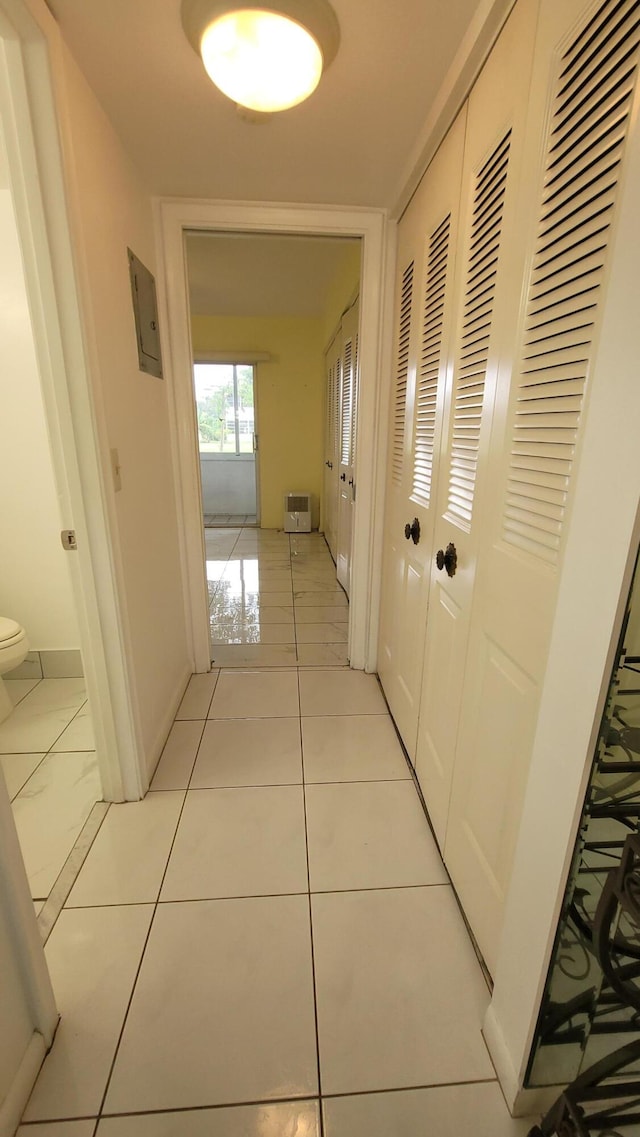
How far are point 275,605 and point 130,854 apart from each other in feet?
6.78

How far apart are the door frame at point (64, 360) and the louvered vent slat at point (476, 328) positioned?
1027 millimetres

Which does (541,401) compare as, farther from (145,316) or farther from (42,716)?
(42,716)

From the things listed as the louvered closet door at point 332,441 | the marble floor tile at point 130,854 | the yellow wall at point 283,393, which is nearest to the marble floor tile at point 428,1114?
the marble floor tile at point 130,854

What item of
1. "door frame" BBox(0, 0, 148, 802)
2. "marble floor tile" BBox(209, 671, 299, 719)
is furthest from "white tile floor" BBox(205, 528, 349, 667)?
"door frame" BBox(0, 0, 148, 802)

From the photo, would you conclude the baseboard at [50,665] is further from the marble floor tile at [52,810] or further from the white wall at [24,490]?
the marble floor tile at [52,810]

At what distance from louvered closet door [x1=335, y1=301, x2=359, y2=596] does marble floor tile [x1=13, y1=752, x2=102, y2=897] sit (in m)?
1.75

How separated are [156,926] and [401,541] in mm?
1492

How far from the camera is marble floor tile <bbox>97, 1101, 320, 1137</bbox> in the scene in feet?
2.74

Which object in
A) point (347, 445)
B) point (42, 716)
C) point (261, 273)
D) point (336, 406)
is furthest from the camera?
point (336, 406)

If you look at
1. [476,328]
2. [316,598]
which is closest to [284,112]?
[476,328]

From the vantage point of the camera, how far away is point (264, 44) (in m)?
1.00

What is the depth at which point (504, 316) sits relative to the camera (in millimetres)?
964

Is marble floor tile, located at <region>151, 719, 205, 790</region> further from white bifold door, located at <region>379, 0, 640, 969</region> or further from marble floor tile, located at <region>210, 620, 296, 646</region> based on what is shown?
white bifold door, located at <region>379, 0, 640, 969</region>

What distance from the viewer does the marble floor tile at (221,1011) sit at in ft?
2.94
